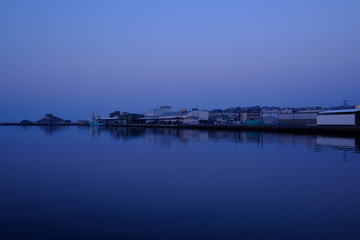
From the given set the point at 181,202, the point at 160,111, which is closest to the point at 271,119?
the point at 160,111

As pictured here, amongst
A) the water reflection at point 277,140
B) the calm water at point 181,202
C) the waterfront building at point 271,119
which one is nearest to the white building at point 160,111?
the waterfront building at point 271,119

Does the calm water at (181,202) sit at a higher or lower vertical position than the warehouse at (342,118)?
lower

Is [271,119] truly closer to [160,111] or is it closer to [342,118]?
[342,118]

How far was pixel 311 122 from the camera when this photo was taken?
67062mm

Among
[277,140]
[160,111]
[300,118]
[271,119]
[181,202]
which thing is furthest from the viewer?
[160,111]

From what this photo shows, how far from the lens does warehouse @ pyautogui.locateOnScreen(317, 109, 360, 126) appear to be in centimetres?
4750

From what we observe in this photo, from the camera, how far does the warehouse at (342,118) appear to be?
47.5 metres

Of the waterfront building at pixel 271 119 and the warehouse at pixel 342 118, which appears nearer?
the warehouse at pixel 342 118

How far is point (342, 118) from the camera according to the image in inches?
1956

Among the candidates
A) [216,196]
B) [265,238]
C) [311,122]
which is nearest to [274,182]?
[216,196]

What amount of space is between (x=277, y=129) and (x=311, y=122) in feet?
42.7

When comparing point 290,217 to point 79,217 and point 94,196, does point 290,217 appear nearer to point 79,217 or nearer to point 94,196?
point 79,217

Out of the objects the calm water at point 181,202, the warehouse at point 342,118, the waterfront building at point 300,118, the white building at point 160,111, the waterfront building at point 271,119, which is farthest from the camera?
the white building at point 160,111

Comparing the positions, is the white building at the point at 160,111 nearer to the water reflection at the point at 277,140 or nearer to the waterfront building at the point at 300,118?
the waterfront building at the point at 300,118
